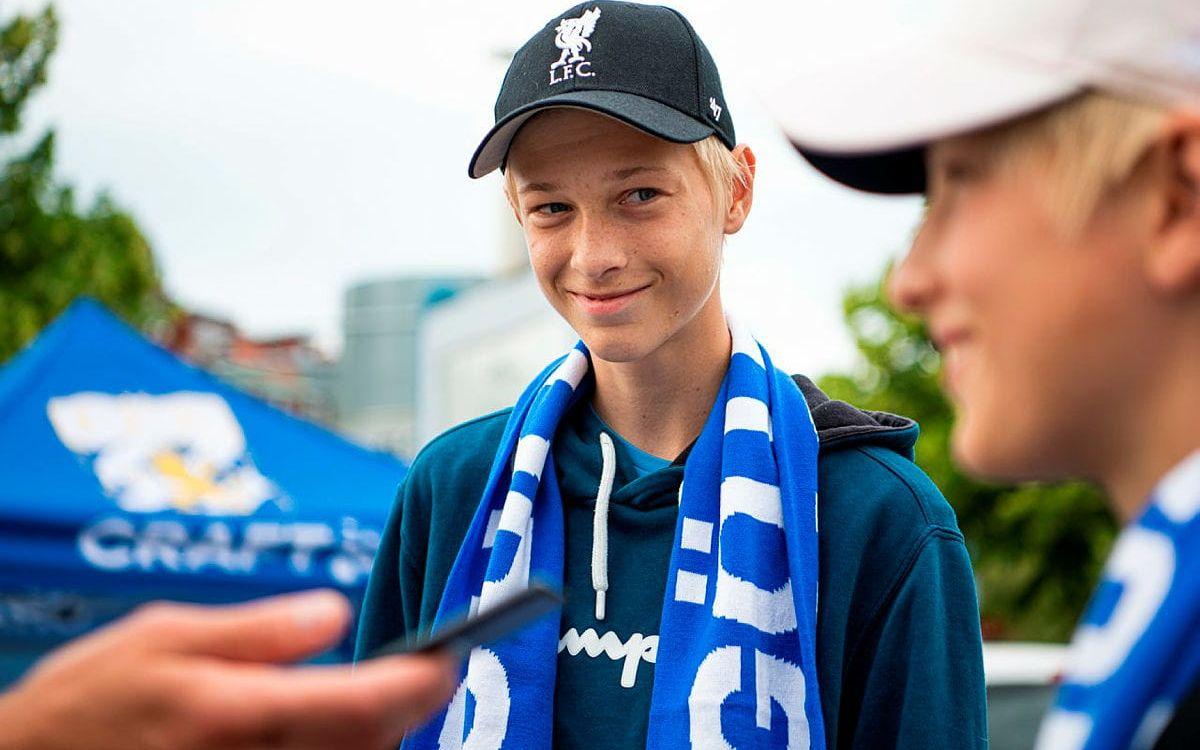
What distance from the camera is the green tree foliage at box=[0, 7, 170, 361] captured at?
Result: 568 inches

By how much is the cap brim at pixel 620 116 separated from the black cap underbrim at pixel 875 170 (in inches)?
27.8

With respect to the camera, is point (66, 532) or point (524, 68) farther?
point (66, 532)

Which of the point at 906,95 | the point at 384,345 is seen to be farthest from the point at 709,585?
the point at 384,345

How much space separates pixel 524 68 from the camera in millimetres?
2234

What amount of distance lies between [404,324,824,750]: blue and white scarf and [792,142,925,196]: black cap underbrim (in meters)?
0.77

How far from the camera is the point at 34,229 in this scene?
15.8m

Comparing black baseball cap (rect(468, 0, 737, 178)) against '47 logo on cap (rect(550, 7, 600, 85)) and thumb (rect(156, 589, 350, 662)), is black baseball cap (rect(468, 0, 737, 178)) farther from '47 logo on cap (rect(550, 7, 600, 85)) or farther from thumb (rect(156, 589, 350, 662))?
thumb (rect(156, 589, 350, 662))

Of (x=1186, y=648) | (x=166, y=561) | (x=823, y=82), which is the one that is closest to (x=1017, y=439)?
(x=1186, y=648)

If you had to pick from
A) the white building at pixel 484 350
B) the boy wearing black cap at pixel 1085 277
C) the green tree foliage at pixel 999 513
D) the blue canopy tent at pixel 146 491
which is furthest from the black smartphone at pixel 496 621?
the green tree foliage at pixel 999 513

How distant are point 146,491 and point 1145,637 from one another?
471 cm

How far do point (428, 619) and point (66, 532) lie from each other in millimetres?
3153

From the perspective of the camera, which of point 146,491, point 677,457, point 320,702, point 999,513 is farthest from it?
point 999,513

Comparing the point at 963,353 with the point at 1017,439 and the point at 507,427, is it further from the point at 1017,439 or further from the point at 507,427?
the point at 507,427

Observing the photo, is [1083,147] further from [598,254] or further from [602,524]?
[602,524]
